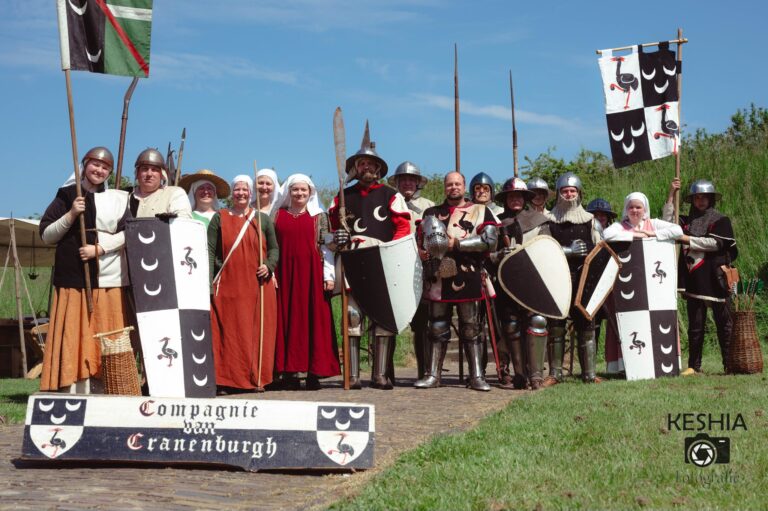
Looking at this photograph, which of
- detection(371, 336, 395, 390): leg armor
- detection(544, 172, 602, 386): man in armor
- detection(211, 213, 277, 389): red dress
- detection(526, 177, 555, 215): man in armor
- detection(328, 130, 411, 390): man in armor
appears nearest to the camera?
detection(211, 213, 277, 389): red dress

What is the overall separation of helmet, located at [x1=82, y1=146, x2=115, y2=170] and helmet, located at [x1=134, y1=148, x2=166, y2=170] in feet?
0.80

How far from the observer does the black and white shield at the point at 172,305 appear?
6.23 m

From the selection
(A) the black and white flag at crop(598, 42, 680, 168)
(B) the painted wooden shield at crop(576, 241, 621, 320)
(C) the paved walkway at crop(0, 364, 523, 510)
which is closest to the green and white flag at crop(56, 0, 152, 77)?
(C) the paved walkway at crop(0, 364, 523, 510)

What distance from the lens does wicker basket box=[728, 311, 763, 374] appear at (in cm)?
796

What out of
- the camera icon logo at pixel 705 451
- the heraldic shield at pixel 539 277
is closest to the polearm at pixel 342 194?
the heraldic shield at pixel 539 277

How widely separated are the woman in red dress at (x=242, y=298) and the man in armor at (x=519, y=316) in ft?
6.23

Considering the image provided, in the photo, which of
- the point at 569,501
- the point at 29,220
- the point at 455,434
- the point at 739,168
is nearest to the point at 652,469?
the point at 569,501

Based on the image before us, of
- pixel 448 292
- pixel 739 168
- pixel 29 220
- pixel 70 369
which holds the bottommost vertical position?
pixel 70 369

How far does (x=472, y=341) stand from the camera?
755cm

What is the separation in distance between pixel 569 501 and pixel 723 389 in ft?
12.3

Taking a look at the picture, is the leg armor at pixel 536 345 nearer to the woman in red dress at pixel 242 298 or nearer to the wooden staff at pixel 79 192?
the woman in red dress at pixel 242 298

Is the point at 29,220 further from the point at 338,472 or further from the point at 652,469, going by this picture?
the point at 652,469

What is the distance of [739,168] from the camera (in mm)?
15312

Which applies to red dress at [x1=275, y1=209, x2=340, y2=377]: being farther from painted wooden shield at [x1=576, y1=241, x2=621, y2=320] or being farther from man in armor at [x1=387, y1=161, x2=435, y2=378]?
painted wooden shield at [x1=576, y1=241, x2=621, y2=320]
